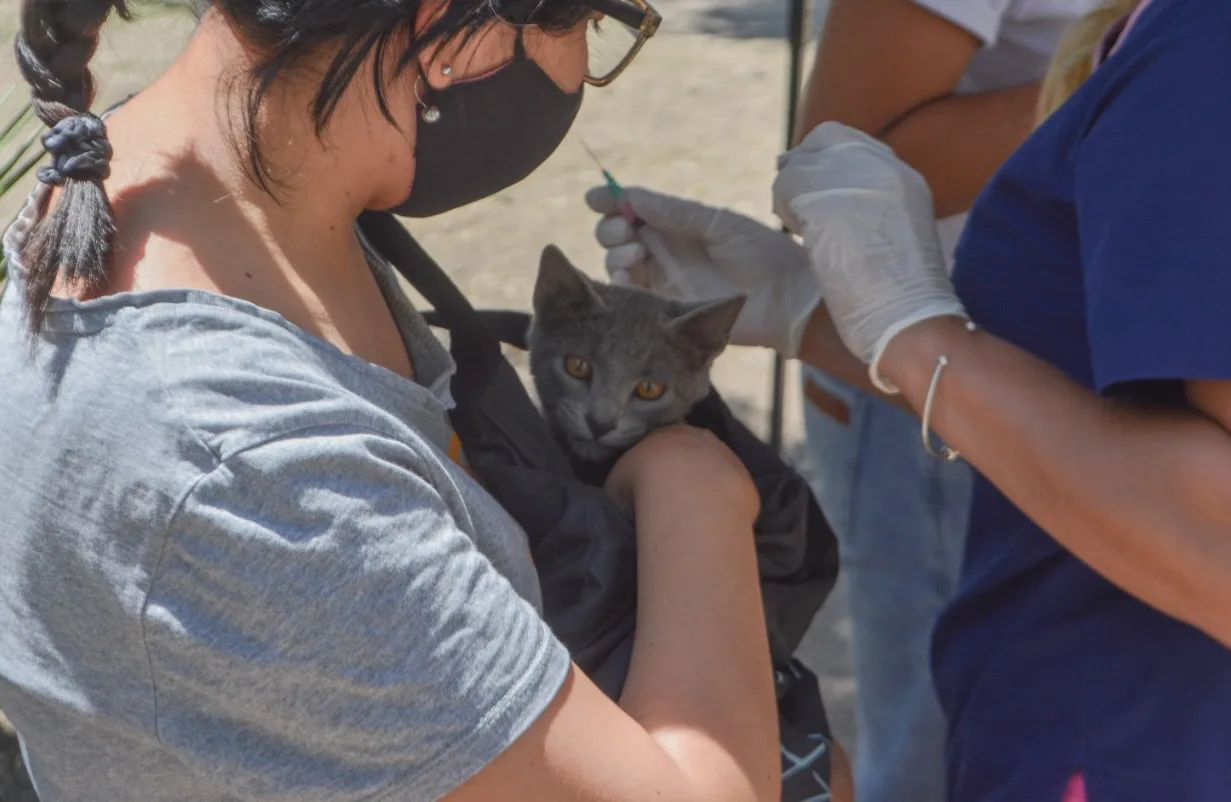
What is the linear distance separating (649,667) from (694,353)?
39.9 inches

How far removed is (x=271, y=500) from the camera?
0.79m

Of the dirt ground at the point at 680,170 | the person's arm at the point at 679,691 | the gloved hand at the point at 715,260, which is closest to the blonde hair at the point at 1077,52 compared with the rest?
the gloved hand at the point at 715,260

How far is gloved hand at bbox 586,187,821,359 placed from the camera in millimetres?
1937

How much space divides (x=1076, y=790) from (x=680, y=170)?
14.0ft

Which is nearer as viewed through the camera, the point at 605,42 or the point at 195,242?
the point at 195,242

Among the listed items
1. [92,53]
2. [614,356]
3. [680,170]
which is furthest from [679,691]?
[680,170]

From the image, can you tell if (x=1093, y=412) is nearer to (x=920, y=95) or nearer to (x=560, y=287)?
(x=920, y=95)

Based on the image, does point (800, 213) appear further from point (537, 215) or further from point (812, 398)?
point (537, 215)

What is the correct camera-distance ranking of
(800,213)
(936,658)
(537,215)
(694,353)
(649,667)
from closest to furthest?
(649,667), (936,658), (800,213), (694,353), (537,215)

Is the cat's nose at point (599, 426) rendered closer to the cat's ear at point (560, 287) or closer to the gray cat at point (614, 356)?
the gray cat at point (614, 356)

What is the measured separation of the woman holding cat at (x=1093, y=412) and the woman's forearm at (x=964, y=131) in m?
0.23

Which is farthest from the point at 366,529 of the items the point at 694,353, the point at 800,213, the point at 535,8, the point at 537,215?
the point at 537,215

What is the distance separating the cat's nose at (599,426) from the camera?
197cm

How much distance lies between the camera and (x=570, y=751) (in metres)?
0.89
